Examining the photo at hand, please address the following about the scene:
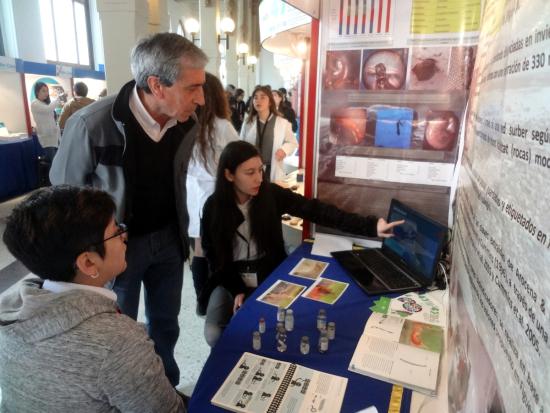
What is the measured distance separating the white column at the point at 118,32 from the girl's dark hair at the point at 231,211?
76.3 inches

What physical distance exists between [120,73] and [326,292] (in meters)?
2.76

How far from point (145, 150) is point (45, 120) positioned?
5.12 m

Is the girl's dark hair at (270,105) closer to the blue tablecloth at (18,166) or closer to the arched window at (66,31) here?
the blue tablecloth at (18,166)

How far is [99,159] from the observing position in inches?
57.0

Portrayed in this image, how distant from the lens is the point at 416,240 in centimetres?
161

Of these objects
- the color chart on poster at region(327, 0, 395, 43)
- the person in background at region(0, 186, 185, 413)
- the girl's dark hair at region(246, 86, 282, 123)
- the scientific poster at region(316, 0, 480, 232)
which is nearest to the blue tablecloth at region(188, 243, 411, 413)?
the person in background at region(0, 186, 185, 413)

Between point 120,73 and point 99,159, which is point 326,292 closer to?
point 99,159

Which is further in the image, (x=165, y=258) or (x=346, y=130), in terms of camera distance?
(x=346, y=130)

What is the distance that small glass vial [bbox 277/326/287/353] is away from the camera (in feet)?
3.81

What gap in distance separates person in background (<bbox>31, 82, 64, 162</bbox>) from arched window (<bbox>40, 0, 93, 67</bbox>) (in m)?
2.71

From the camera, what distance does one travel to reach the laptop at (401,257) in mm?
1495

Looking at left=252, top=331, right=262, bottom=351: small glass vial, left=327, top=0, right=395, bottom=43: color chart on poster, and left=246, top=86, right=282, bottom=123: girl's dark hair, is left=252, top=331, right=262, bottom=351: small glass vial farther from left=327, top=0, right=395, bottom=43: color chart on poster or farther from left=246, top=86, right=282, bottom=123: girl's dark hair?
left=246, top=86, right=282, bottom=123: girl's dark hair

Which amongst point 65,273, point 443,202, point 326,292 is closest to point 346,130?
point 443,202

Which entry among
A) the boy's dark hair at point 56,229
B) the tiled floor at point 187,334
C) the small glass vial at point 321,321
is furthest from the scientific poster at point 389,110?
the boy's dark hair at point 56,229
